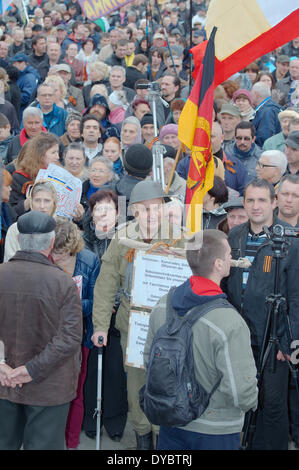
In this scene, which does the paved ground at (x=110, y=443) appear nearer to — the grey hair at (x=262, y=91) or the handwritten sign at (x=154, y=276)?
the handwritten sign at (x=154, y=276)

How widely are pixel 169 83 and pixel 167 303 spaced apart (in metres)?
6.16

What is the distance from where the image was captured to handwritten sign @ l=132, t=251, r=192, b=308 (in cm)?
399

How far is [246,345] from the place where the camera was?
3039mm

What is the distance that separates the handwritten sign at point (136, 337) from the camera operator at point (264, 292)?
0.71 m

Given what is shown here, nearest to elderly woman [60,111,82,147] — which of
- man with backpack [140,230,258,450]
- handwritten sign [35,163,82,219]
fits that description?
handwritten sign [35,163,82,219]

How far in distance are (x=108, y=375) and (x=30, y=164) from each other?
210 cm

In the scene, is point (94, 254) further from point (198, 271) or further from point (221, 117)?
point (221, 117)

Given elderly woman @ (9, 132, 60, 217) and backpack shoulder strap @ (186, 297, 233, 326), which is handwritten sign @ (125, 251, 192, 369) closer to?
backpack shoulder strap @ (186, 297, 233, 326)

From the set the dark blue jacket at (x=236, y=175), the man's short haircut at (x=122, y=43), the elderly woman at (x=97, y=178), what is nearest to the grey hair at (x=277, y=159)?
the dark blue jacket at (x=236, y=175)

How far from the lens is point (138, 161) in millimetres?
5301

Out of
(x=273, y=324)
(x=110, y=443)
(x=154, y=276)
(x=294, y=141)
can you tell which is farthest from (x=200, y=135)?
(x=110, y=443)

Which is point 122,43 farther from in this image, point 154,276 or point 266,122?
point 154,276
